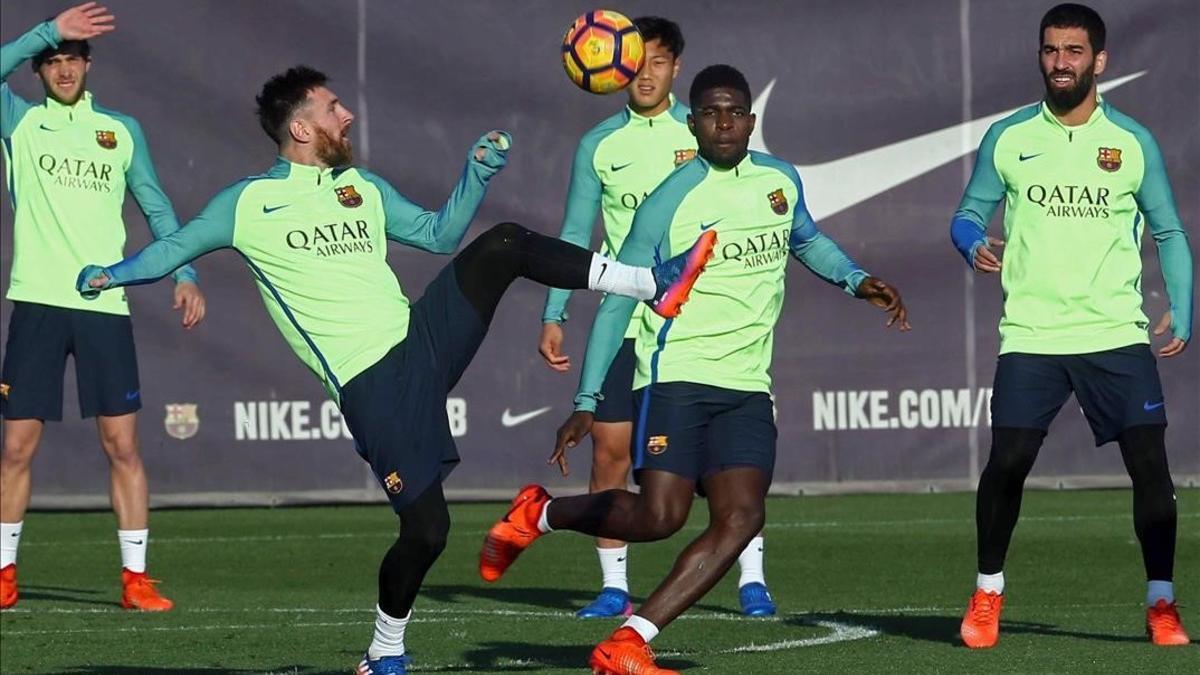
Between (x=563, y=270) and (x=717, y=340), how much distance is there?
2.06 feet

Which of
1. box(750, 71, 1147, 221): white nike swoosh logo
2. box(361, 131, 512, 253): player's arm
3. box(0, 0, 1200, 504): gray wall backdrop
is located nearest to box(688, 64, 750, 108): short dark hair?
box(361, 131, 512, 253): player's arm

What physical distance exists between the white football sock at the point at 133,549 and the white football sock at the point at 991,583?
429cm

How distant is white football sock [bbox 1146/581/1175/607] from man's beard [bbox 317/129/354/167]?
11.7 feet

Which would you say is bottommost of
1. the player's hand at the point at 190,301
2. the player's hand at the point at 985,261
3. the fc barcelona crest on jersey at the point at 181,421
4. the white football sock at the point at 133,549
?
the white football sock at the point at 133,549

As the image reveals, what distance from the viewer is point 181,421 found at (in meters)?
15.4

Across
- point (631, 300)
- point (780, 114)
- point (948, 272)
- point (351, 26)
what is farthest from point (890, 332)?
point (631, 300)

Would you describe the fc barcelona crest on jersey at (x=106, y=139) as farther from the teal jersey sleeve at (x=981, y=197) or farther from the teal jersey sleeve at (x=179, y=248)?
the teal jersey sleeve at (x=981, y=197)

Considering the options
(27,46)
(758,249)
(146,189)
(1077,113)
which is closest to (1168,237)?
(1077,113)

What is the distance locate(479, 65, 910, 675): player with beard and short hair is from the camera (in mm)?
8172

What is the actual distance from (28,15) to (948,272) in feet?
21.3

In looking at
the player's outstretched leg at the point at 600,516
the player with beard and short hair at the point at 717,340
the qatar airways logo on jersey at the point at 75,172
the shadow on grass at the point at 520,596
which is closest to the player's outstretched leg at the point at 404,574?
the player with beard and short hair at the point at 717,340

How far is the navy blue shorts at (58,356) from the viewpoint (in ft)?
37.1

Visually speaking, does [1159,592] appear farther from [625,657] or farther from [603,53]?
[603,53]

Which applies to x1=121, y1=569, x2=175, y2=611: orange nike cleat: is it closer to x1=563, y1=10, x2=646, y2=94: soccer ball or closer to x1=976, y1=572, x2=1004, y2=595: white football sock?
x1=563, y1=10, x2=646, y2=94: soccer ball
